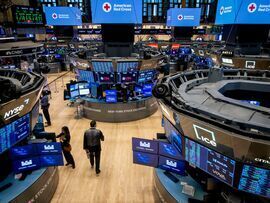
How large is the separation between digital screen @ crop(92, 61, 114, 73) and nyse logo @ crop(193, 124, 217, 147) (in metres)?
8.37

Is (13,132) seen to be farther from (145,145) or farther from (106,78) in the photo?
(106,78)

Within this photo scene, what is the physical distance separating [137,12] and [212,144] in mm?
9335

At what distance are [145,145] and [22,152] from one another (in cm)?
320

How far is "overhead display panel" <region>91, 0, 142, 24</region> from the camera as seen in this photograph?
11133mm

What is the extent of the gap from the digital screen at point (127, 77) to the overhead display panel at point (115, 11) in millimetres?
2720

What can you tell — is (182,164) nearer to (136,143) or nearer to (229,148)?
(136,143)

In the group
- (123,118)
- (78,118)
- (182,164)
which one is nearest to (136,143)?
(182,164)

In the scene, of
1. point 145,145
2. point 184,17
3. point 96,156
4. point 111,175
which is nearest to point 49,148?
point 96,156

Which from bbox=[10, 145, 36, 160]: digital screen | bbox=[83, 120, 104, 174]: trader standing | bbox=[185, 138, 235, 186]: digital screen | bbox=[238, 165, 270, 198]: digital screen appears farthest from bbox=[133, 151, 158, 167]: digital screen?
bbox=[10, 145, 36, 160]: digital screen

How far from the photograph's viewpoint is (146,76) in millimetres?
13375

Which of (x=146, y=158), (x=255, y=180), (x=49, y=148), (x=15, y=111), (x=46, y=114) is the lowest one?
(x=46, y=114)

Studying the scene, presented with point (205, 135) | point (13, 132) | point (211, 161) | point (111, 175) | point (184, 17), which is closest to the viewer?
point (205, 135)

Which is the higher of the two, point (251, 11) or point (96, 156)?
point (251, 11)

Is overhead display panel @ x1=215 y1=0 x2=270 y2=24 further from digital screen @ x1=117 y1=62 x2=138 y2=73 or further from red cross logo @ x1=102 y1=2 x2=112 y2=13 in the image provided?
red cross logo @ x1=102 y1=2 x2=112 y2=13
